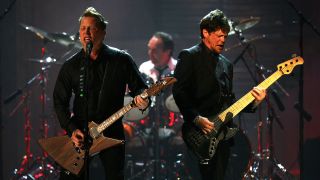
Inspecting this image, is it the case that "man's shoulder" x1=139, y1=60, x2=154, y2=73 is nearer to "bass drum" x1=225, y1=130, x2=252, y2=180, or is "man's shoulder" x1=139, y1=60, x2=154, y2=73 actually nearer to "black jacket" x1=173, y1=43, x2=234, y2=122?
"bass drum" x1=225, y1=130, x2=252, y2=180

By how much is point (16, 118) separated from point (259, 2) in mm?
5199

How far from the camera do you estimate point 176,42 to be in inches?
427

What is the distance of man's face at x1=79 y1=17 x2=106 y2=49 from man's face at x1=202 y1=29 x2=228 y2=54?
3.51ft

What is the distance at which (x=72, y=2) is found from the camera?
1076cm

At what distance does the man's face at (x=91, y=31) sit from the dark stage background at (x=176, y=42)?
4.87 m

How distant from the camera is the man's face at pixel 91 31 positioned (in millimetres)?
5096

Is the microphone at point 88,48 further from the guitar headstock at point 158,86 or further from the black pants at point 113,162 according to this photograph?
the black pants at point 113,162

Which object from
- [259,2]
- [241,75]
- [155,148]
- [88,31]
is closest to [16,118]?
[155,148]

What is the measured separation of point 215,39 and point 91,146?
5.37 feet

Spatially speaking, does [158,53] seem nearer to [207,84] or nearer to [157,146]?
[157,146]

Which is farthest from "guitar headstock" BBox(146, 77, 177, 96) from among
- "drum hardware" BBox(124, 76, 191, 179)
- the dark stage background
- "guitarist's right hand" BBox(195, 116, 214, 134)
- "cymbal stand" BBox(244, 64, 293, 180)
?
the dark stage background

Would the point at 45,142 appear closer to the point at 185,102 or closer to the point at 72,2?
the point at 185,102

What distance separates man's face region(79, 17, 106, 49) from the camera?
5096 mm

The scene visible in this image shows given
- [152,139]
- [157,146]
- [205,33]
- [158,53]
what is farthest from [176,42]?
[205,33]
